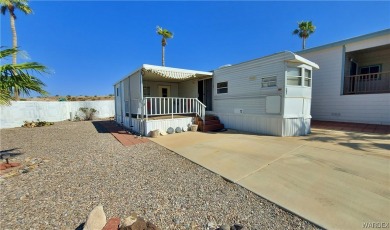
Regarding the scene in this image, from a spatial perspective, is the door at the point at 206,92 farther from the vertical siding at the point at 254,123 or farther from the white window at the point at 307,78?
the white window at the point at 307,78

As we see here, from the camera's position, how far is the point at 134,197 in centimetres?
295

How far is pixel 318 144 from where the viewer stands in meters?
6.07

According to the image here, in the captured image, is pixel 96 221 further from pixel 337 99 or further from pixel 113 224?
pixel 337 99

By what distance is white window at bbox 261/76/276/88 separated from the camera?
789cm

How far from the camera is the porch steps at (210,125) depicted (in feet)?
31.8

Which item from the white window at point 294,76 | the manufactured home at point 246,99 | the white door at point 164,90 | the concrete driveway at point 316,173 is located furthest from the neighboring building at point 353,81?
the white door at point 164,90

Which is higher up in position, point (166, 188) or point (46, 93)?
point (46, 93)

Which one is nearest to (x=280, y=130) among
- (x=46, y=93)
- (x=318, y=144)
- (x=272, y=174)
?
(x=318, y=144)

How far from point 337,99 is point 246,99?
588 centimetres

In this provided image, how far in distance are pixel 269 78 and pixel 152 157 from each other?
6402 millimetres

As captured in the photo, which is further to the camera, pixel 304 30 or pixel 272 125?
pixel 304 30

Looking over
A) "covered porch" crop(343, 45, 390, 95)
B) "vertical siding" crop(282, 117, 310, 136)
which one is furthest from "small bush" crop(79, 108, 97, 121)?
"covered porch" crop(343, 45, 390, 95)

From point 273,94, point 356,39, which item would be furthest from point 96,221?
point 356,39

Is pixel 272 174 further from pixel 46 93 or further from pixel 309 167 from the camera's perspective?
pixel 46 93
